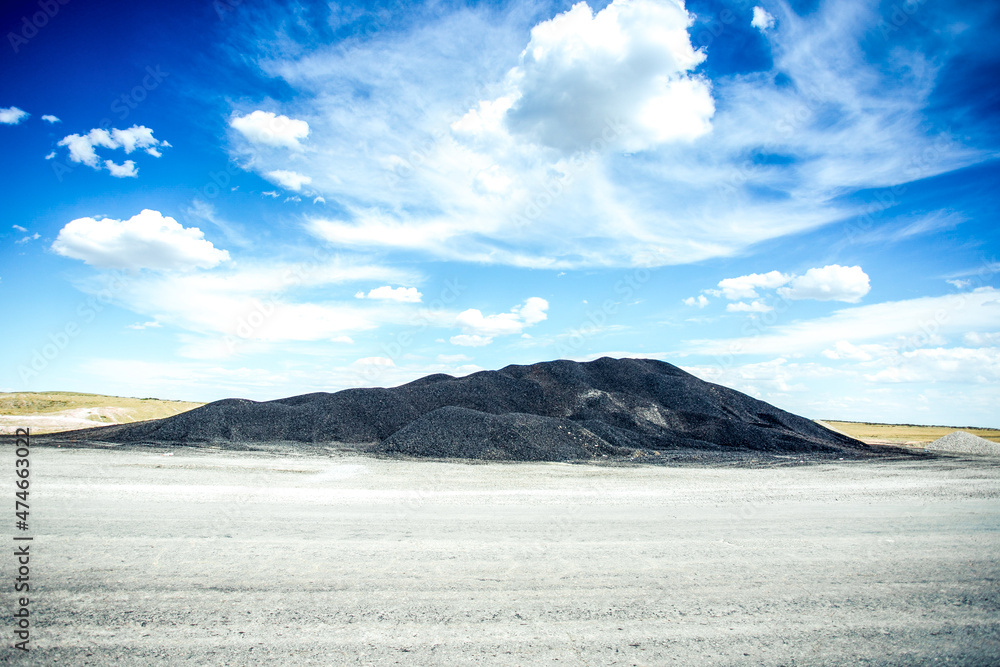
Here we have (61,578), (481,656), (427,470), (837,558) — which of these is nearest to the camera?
(481,656)

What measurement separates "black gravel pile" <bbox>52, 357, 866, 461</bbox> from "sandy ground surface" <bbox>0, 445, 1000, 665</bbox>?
9.07 metres

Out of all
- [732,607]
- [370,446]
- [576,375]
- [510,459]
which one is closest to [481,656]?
[732,607]

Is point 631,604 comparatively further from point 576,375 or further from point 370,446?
point 576,375

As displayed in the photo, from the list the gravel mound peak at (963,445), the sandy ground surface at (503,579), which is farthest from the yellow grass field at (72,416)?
the sandy ground surface at (503,579)

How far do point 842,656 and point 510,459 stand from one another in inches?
540

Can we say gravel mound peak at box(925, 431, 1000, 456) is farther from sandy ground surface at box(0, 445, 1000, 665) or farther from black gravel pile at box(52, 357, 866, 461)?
sandy ground surface at box(0, 445, 1000, 665)

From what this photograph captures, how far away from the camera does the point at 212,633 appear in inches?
132

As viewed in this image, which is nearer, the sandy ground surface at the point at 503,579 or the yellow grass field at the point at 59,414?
the sandy ground surface at the point at 503,579

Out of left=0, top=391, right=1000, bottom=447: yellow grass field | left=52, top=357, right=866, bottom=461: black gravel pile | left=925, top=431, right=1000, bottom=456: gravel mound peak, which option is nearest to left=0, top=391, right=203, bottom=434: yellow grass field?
left=0, top=391, right=1000, bottom=447: yellow grass field

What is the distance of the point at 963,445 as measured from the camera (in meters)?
23.8

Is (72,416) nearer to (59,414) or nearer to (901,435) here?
(59,414)

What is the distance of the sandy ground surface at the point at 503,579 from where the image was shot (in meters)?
3.26

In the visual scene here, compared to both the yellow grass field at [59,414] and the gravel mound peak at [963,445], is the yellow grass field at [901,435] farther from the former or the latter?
the yellow grass field at [59,414]

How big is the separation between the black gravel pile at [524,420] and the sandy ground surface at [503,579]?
29.8 feet
